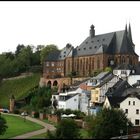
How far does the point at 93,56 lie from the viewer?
122312 mm

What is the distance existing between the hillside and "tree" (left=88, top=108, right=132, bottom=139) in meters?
68.8

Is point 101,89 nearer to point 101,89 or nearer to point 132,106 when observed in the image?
point 101,89

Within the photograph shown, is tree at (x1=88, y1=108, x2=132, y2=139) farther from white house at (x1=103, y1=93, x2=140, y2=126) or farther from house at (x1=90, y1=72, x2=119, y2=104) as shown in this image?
house at (x1=90, y1=72, x2=119, y2=104)

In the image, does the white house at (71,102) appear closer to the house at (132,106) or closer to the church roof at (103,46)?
the house at (132,106)

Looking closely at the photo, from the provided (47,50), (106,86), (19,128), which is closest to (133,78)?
(106,86)

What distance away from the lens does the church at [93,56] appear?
11644 cm

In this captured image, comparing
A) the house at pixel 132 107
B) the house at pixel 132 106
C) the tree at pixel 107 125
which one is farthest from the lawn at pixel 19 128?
the house at pixel 132 107

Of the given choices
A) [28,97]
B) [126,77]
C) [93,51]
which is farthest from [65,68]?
[126,77]

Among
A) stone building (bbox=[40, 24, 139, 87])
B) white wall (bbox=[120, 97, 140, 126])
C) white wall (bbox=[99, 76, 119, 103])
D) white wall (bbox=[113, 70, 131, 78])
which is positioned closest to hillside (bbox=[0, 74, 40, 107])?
stone building (bbox=[40, 24, 139, 87])

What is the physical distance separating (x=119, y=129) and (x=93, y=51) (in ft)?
233

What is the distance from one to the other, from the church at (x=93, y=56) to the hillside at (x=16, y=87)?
535 centimetres

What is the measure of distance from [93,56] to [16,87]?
28404 mm

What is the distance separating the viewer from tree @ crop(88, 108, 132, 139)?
52.7m

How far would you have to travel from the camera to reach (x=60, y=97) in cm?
9081
